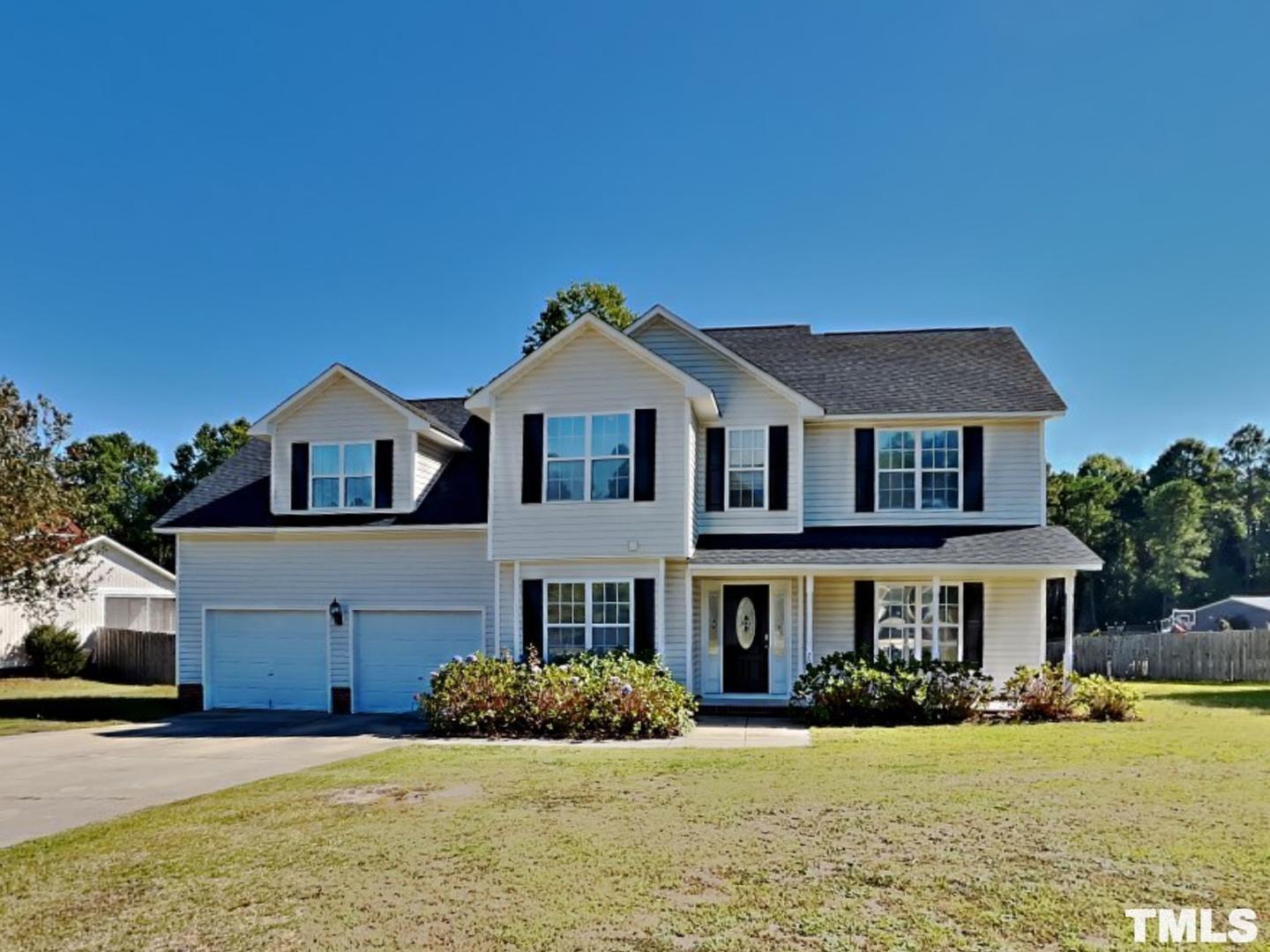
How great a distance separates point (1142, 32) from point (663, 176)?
8113 mm

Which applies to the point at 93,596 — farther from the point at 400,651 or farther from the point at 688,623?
the point at 688,623

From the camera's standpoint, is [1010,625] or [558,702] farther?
[1010,625]

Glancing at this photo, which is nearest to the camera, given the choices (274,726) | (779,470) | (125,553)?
(274,726)

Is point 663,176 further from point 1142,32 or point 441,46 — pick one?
point 1142,32

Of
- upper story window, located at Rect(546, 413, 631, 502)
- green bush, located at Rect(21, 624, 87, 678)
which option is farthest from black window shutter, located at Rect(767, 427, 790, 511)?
green bush, located at Rect(21, 624, 87, 678)

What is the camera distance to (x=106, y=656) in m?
28.3

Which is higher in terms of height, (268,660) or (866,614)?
(866,614)

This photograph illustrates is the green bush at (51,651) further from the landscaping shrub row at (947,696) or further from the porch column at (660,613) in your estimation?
the landscaping shrub row at (947,696)

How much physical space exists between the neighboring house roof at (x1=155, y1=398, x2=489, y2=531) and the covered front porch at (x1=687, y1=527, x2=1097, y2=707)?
5294 millimetres

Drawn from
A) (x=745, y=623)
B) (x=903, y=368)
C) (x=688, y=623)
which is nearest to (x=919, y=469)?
(x=903, y=368)

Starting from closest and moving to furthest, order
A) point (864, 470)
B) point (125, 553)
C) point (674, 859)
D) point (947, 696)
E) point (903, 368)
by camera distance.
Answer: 1. point (674, 859)
2. point (947, 696)
3. point (864, 470)
4. point (903, 368)
5. point (125, 553)

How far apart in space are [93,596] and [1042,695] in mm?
25822

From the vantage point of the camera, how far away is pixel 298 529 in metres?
19.4

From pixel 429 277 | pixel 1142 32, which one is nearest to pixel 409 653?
pixel 429 277
